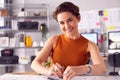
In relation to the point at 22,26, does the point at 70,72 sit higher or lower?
lower

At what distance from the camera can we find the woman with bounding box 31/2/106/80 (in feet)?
4.17

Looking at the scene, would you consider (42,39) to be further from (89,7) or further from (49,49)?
(49,49)

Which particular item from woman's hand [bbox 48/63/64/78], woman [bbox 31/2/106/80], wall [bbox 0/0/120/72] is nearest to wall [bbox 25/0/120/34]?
wall [bbox 0/0/120/72]

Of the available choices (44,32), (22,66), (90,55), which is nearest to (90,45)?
(90,55)

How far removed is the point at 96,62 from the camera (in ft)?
4.44

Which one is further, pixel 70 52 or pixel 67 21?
pixel 70 52

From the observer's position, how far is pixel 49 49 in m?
1.43

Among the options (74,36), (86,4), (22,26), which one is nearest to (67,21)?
(74,36)

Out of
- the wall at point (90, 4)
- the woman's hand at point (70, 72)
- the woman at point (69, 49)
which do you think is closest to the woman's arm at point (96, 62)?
the woman at point (69, 49)

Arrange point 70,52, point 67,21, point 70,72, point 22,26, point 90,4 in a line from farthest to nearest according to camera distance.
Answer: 1. point 90,4
2. point 22,26
3. point 70,52
4. point 67,21
5. point 70,72

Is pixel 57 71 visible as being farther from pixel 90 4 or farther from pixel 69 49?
pixel 90 4

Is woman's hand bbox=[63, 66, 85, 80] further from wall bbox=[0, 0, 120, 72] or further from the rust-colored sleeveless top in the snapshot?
wall bbox=[0, 0, 120, 72]

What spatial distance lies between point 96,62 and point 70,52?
0.17m

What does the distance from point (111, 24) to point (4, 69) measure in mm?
2312
